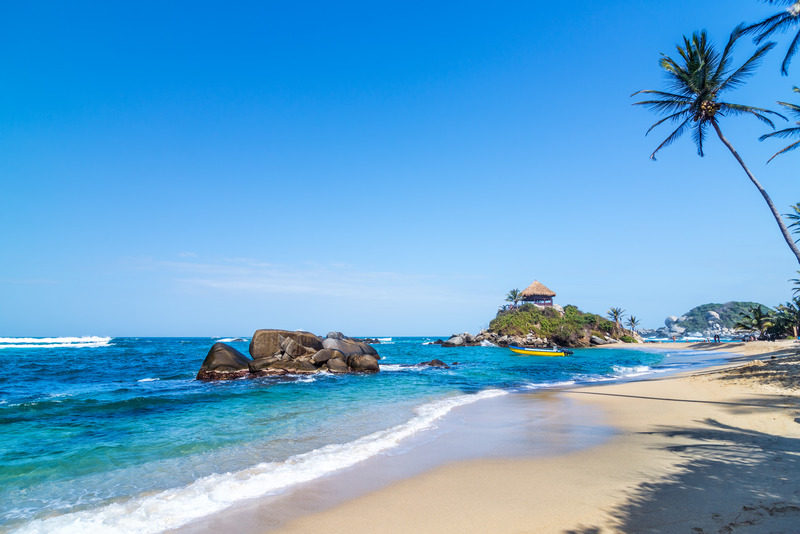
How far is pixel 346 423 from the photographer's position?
1257 cm

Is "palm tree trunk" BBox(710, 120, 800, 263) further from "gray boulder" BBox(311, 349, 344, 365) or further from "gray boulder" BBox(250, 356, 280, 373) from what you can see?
"gray boulder" BBox(250, 356, 280, 373)

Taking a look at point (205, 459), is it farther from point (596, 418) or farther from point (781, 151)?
point (781, 151)

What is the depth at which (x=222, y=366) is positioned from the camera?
25891 millimetres

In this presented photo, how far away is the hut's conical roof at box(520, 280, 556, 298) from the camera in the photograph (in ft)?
290

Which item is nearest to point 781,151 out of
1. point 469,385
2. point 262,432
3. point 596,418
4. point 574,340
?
point 596,418

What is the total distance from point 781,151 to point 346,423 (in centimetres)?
2242

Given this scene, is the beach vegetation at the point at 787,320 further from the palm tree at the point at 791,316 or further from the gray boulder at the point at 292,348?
the gray boulder at the point at 292,348

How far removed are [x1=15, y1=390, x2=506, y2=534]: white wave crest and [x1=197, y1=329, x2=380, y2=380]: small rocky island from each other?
19.2 meters

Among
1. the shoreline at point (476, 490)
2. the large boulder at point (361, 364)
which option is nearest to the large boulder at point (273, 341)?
the large boulder at point (361, 364)

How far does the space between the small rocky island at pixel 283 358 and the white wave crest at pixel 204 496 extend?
19168mm

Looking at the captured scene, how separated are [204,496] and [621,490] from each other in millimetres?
7110

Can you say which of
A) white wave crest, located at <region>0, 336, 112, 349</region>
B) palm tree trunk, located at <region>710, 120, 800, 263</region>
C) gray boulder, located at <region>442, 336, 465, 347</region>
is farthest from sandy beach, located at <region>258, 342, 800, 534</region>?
white wave crest, located at <region>0, 336, 112, 349</region>

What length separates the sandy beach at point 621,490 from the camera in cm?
498

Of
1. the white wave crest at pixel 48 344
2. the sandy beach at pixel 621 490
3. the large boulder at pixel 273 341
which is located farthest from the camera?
the white wave crest at pixel 48 344
